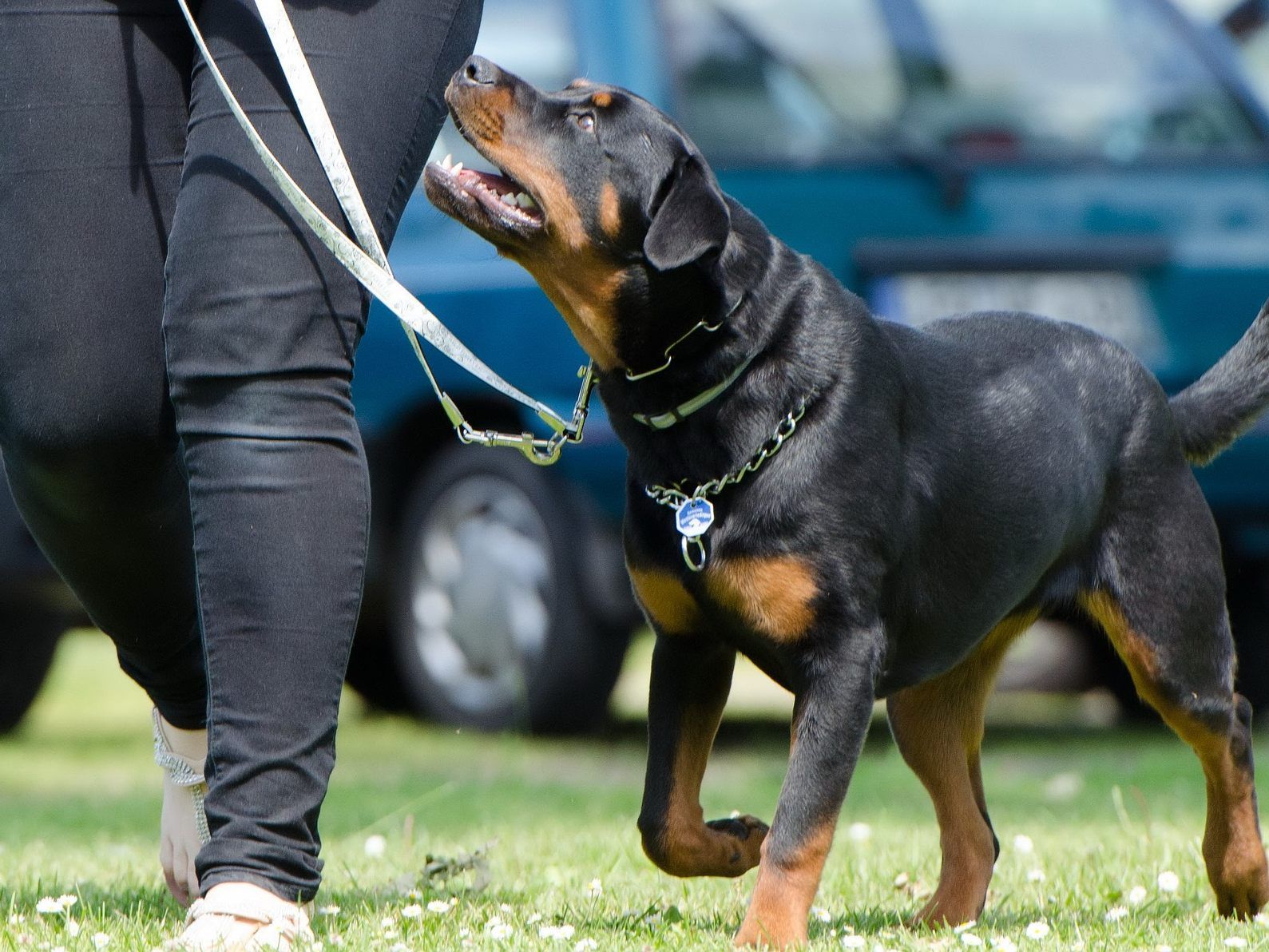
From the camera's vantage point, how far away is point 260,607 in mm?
3123

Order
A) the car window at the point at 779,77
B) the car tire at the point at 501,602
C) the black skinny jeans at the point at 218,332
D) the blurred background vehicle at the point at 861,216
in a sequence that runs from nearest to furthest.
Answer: the black skinny jeans at the point at 218,332
the blurred background vehicle at the point at 861,216
the car window at the point at 779,77
the car tire at the point at 501,602

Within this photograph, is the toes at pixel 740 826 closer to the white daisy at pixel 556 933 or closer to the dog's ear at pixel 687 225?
the white daisy at pixel 556 933

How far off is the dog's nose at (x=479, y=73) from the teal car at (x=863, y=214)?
9.21 feet

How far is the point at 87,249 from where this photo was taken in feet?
10.9

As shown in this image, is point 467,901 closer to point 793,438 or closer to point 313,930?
point 313,930

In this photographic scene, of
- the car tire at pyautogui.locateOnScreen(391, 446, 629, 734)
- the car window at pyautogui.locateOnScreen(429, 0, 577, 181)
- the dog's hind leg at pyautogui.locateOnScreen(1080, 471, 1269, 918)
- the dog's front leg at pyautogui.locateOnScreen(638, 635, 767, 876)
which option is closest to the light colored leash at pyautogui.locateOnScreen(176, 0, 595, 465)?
the dog's front leg at pyautogui.locateOnScreen(638, 635, 767, 876)

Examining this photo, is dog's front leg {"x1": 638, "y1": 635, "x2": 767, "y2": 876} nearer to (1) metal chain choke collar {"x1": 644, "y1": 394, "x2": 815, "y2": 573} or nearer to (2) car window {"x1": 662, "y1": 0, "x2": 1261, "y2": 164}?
(1) metal chain choke collar {"x1": 644, "y1": 394, "x2": 815, "y2": 573}

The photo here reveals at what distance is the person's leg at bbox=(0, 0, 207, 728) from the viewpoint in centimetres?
331

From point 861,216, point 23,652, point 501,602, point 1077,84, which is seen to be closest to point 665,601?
point 861,216

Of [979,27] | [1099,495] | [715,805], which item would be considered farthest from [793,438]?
[979,27]

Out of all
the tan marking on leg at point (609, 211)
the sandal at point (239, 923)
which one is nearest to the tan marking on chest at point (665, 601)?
the tan marking on leg at point (609, 211)

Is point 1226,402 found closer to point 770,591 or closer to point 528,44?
point 770,591

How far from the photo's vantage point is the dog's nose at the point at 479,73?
374cm

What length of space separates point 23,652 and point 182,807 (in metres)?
4.79
